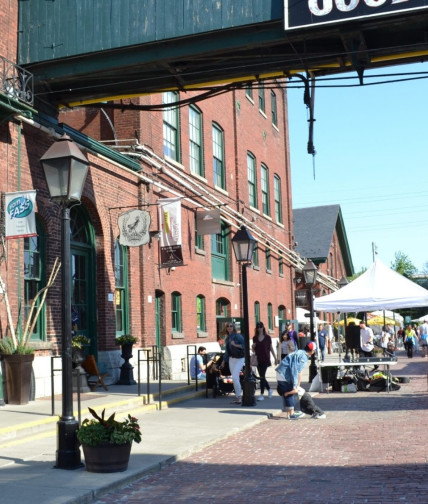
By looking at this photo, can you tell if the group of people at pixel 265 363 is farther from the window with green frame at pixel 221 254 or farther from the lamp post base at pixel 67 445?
the window with green frame at pixel 221 254

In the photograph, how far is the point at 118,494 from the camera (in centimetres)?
722

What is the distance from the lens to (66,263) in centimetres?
848

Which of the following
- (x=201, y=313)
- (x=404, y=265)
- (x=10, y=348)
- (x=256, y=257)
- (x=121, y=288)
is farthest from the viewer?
(x=404, y=265)

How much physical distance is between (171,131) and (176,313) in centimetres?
578

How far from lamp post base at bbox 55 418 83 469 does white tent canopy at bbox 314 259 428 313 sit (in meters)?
10.9

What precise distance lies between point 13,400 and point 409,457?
299 inches

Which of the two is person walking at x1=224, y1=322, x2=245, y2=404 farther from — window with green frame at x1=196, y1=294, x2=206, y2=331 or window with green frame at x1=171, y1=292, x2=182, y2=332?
window with green frame at x1=196, y1=294, x2=206, y2=331

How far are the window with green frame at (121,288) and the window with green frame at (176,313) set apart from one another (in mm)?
3579

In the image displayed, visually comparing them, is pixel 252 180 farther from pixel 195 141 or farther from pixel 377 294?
pixel 377 294

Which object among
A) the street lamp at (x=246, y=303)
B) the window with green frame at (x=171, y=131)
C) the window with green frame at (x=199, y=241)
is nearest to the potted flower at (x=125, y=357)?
the street lamp at (x=246, y=303)

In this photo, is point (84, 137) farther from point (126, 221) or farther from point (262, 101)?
point (262, 101)

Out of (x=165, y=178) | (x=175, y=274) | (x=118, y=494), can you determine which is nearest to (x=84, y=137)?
(x=165, y=178)

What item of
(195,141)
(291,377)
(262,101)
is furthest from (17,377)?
(262,101)

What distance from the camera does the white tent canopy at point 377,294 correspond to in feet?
56.4
